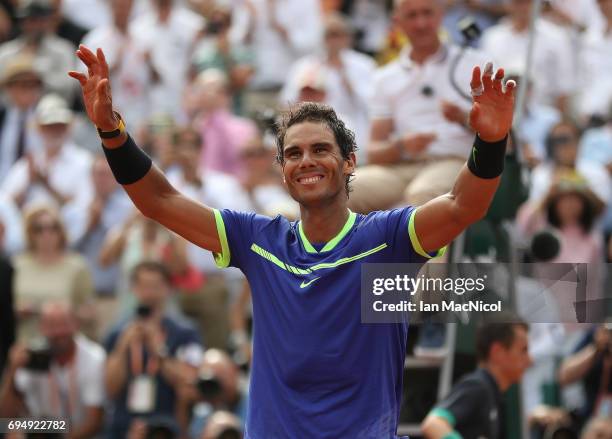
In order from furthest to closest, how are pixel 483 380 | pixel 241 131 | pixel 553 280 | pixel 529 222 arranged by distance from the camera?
pixel 241 131 → pixel 529 222 → pixel 483 380 → pixel 553 280

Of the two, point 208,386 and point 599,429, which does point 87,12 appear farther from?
point 599,429

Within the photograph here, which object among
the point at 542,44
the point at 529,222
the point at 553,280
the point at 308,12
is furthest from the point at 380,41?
the point at 553,280

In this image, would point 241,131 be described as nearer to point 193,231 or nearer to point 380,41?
point 380,41

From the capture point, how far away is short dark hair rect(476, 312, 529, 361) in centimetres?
771

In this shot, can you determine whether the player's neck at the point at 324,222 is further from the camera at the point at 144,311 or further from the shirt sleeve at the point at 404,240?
the camera at the point at 144,311

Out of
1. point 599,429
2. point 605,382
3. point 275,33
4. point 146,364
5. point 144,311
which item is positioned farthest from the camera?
point 275,33

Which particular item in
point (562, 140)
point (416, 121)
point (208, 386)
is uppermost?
point (562, 140)

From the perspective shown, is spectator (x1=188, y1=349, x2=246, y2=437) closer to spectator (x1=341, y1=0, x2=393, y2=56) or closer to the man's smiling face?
the man's smiling face

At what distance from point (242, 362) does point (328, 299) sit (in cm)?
Answer: 554

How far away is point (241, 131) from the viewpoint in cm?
1275

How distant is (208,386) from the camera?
31.4ft

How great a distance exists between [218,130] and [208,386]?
12.1 feet

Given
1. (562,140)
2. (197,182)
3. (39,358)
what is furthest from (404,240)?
(562,140)

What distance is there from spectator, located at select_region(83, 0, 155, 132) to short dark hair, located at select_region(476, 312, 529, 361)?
619 cm
